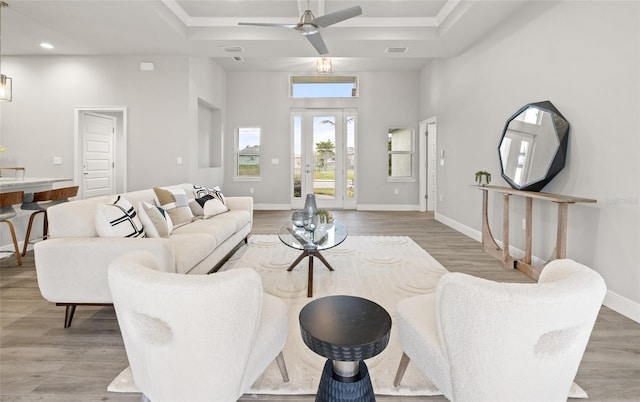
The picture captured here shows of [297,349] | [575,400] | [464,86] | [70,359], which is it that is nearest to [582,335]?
[575,400]

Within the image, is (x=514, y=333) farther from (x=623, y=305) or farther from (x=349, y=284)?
(x=623, y=305)

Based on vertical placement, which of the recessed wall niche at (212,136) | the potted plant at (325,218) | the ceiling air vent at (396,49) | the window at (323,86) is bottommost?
the potted plant at (325,218)

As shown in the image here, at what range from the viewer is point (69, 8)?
3998mm

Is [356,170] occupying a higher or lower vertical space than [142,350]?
higher

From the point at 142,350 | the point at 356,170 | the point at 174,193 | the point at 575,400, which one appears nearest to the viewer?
the point at 142,350

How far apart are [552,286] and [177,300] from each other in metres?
1.08

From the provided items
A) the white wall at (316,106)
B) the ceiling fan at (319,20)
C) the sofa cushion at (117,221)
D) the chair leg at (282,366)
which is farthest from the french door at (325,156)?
the chair leg at (282,366)

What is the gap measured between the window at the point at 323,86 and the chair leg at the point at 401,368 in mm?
7130

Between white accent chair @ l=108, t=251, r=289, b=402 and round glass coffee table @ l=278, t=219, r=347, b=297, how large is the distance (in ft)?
5.50

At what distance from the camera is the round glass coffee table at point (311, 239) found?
3023 millimetres

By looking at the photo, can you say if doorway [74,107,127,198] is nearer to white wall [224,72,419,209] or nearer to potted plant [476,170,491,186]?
white wall [224,72,419,209]

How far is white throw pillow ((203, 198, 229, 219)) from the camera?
4.03 metres

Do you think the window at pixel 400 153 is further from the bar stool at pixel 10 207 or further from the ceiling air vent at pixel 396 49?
the bar stool at pixel 10 207

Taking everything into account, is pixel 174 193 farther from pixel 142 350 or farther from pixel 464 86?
pixel 464 86
